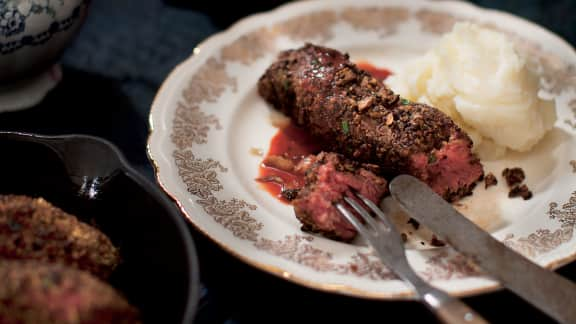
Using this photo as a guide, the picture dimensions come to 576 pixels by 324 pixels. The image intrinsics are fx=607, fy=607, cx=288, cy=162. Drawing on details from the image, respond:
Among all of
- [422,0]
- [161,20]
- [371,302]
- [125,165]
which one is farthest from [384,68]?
[125,165]

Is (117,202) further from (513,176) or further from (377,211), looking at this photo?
(513,176)

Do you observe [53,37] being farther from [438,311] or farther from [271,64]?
[438,311]

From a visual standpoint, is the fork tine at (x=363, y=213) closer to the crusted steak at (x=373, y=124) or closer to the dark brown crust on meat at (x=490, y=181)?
the crusted steak at (x=373, y=124)

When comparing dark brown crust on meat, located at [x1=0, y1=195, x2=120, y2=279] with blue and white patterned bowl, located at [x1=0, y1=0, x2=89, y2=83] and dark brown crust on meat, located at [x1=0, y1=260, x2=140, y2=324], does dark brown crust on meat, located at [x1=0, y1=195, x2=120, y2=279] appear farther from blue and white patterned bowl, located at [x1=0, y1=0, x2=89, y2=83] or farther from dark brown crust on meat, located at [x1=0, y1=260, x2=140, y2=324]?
blue and white patterned bowl, located at [x1=0, y1=0, x2=89, y2=83]

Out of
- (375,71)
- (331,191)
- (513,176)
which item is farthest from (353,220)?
(375,71)

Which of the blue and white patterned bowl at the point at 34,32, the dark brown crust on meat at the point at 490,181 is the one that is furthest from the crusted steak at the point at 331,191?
the blue and white patterned bowl at the point at 34,32
